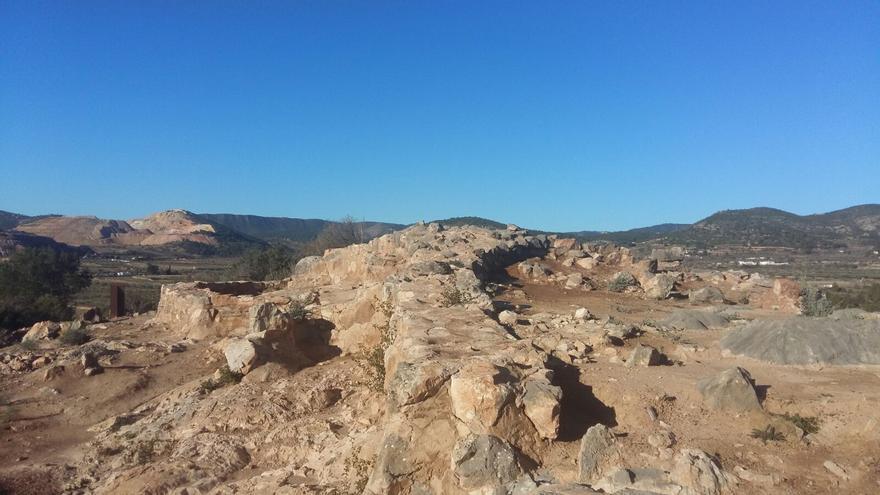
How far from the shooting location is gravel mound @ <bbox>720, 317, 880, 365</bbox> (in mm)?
6844

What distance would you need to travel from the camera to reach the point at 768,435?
488 centimetres

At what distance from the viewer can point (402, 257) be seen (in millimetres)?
15445

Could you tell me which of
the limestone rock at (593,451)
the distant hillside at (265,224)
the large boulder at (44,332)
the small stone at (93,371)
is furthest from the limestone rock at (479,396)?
the distant hillside at (265,224)

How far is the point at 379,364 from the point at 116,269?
68079mm

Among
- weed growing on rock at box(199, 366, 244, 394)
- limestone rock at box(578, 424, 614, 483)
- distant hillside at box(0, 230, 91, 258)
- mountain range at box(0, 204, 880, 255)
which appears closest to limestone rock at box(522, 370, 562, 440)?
limestone rock at box(578, 424, 614, 483)

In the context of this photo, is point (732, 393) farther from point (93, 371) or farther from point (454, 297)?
point (93, 371)

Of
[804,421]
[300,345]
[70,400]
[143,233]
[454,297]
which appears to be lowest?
[70,400]

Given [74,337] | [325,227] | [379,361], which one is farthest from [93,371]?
[325,227]

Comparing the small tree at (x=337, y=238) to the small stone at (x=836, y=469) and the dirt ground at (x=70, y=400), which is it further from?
the small stone at (x=836, y=469)


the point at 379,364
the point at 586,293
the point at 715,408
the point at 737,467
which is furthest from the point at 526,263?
the point at 737,467

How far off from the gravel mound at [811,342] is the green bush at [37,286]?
894 inches

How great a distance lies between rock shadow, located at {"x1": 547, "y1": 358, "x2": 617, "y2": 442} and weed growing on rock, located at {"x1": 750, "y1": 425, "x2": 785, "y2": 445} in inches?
47.7

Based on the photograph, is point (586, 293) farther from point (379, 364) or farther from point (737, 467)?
point (737, 467)

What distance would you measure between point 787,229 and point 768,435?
7146cm
